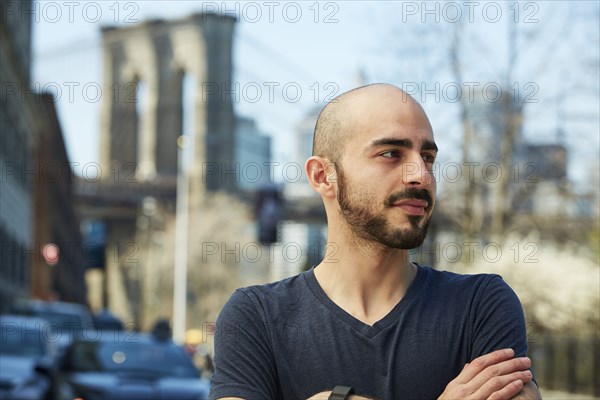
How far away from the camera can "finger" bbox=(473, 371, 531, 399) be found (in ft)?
9.31

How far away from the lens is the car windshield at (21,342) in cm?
1514

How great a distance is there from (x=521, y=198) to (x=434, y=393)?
23572mm

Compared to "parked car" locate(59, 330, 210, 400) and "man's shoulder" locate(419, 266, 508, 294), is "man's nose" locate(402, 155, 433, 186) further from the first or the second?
"parked car" locate(59, 330, 210, 400)

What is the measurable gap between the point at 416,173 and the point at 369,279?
303 mm

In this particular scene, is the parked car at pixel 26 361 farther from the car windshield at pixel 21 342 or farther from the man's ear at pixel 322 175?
the man's ear at pixel 322 175

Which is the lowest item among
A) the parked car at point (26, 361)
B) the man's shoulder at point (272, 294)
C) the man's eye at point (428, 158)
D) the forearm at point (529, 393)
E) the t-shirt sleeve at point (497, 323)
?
the parked car at point (26, 361)

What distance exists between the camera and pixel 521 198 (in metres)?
26.1

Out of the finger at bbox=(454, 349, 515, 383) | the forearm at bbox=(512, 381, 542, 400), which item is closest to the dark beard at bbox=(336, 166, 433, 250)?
the finger at bbox=(454, 349, 515, 383)

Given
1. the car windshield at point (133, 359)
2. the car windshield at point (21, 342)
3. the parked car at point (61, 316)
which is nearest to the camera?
the car windshield at point (133, 359)

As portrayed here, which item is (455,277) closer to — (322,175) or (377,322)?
(377,322)

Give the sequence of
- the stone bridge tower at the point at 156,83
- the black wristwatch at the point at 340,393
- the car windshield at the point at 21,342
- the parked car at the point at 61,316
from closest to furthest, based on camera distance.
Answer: the black wristwatch at the point at 340,393 → the car windshield at the point at 21,342 → the parked car at the point at 61,316 → the stone bridge tower at the point at 156,83

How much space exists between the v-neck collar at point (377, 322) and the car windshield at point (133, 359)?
9294 mm

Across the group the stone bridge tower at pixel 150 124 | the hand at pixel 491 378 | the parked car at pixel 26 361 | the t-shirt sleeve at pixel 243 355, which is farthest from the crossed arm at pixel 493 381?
the stone bridge tower at pixel 150 124

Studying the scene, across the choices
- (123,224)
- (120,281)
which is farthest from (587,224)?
(123,224)
